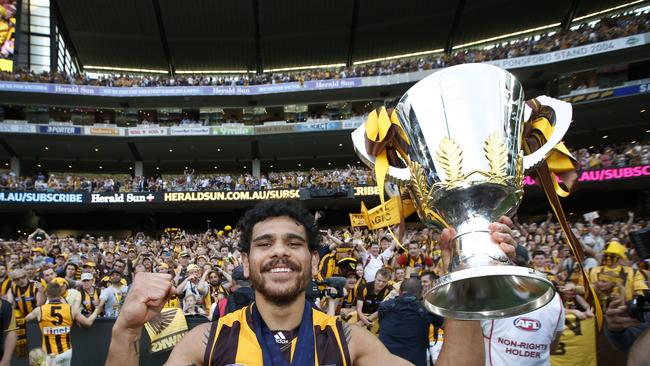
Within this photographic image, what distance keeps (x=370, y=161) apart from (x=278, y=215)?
0.48 m

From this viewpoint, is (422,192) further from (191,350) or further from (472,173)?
(191,350)

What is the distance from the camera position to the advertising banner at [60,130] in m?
31.0

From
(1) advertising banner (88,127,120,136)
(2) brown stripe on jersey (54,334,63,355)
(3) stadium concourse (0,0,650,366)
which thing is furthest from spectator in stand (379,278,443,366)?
(1) advertising banner (88,127,120,136)

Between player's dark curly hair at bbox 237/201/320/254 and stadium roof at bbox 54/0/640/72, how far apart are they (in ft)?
112

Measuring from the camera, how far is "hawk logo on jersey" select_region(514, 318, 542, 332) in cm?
347

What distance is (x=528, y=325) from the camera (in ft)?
11.4

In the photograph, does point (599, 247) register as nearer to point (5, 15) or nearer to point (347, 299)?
point (347, 299)

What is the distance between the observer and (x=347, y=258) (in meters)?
7.73

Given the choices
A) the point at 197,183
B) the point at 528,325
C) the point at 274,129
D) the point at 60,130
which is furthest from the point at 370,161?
the point at 60,130

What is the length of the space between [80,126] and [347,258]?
29508mm

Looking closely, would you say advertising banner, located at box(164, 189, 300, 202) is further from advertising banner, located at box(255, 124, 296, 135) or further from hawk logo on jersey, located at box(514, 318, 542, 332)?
hawk logo on jersey, located at box(514, 318, 542, 332)

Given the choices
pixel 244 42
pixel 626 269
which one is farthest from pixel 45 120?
pixel 626 269

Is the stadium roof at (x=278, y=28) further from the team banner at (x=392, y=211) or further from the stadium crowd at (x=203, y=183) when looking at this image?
the team banner at (x=392, y=211)

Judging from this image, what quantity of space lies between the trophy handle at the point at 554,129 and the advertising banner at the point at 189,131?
3138cm
